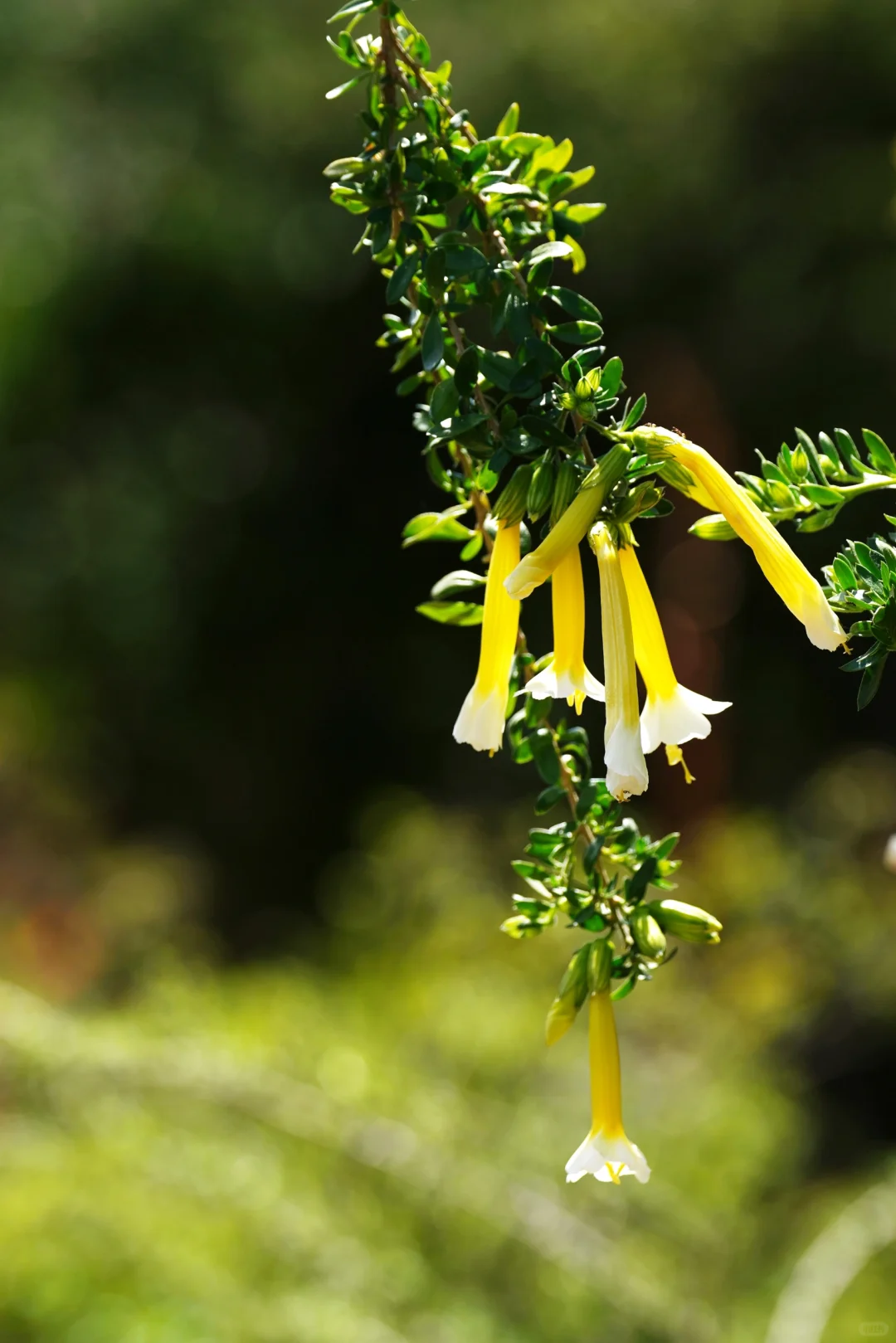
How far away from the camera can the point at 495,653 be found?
11.7 inches

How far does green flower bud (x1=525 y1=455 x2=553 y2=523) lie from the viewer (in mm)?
268

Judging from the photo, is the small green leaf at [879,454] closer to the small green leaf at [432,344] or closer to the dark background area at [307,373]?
the small green leaf at [432,344]

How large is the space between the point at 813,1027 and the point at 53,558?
171 centimetres

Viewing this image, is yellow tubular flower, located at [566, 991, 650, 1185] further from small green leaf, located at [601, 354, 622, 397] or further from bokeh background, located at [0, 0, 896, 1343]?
bokeh background, located at [0, 0, 896, 1343]

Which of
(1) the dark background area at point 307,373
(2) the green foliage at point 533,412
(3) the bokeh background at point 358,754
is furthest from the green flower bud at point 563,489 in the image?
(1) the dark background area at point 307,373

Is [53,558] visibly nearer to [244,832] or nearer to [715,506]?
[244,832]

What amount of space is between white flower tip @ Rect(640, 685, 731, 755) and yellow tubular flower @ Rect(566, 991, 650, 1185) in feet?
0.26

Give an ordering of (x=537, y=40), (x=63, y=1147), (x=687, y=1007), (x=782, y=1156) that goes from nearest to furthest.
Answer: (x=63, y=1147) → (x=782, y=1156) → (x=687, y=1007) → (x=537, y=40)

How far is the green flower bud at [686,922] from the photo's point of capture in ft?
1.04

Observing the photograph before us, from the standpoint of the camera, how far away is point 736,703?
2.06m

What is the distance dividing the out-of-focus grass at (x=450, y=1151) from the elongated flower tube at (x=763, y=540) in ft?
2.07

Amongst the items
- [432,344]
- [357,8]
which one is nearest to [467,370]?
[432,344]

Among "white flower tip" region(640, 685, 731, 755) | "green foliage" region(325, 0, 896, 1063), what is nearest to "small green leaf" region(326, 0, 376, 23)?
"green foliage" region(325, 0, 896, 1063)

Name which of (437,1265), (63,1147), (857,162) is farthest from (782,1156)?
(857,162)
